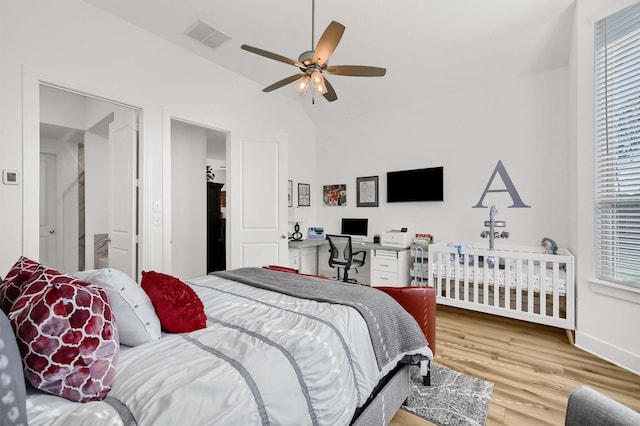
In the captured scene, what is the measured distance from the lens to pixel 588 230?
244cm

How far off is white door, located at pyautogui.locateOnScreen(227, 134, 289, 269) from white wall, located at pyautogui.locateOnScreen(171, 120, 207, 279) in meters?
0.92

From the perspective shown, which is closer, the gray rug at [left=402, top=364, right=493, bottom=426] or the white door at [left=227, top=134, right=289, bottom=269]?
the gray rug at [left=402, top=364, right=493, bottom=426]

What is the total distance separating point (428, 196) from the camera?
4020 millimetres

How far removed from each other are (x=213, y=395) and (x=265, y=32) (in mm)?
3258

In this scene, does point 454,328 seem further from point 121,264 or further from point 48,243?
point 48,243

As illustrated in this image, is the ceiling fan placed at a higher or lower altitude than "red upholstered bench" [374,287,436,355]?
higher

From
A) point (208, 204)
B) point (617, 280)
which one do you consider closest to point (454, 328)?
point (617, 280)

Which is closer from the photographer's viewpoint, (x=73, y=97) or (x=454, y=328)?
(x=454, y=328)

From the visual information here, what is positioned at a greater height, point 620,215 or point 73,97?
point 73,97

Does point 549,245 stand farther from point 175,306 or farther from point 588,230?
point 175,306

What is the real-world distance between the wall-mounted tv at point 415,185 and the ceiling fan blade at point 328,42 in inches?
99.8

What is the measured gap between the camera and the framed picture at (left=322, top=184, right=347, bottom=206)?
4945mm

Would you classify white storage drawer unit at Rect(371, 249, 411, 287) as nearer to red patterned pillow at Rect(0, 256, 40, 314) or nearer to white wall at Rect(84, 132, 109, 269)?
red patterned pillow at Rect(0, 256, 40, 314)

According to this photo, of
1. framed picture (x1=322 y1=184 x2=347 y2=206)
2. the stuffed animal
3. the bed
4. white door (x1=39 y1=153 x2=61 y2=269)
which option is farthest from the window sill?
white door (x1=39 y1=153 x2=61 y2=269)
